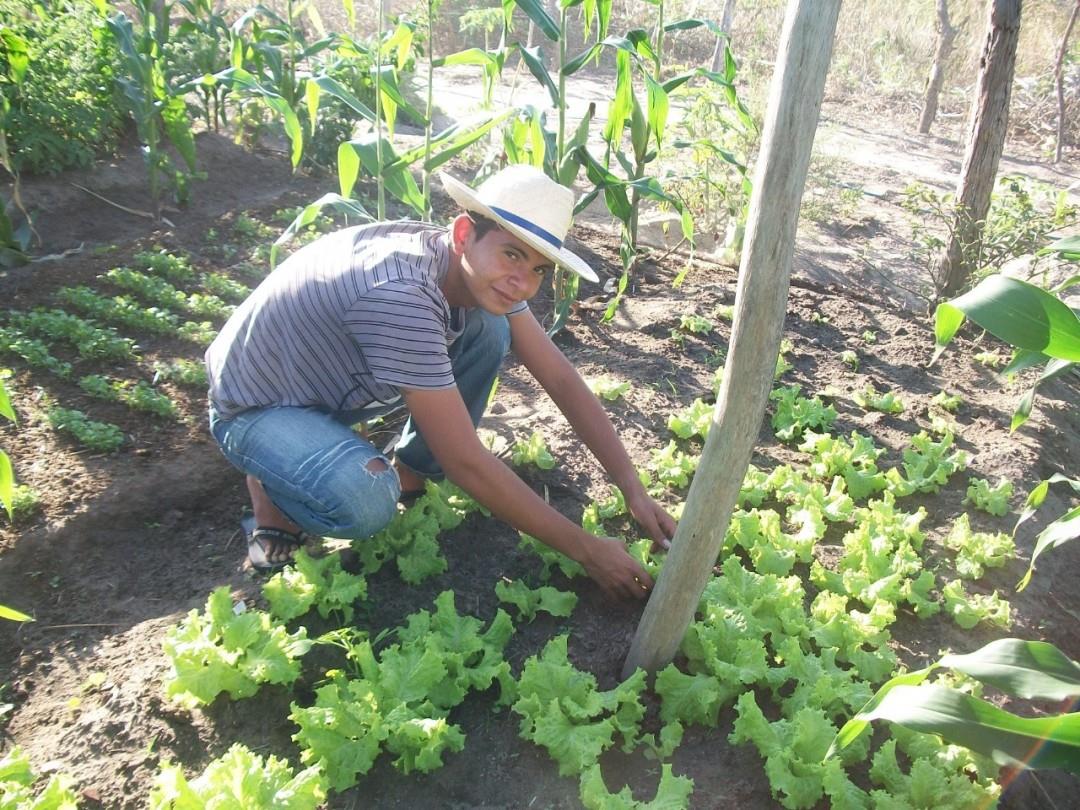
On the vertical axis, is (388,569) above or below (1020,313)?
below

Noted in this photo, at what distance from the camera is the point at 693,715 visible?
2264mm

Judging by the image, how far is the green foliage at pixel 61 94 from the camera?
5328 mm

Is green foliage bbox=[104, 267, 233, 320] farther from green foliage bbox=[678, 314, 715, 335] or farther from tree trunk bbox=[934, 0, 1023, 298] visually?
tree trunk bbox=[934, 0, 1023, 298]

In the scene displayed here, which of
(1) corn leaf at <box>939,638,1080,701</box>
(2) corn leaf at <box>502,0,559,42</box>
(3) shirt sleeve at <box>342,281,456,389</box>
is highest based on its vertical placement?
(2) corn leaf at <box>502,0,559,42</box>

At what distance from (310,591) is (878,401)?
3022mm

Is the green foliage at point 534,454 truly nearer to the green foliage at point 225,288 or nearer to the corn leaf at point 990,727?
the corn leaf at point 990,727

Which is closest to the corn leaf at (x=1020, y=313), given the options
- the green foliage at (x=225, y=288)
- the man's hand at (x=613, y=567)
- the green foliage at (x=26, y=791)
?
the man's hand at (x=613, y=567)

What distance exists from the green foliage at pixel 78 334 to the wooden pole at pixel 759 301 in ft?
10.4

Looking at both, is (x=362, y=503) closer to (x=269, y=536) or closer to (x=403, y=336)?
(x=269, y=536)

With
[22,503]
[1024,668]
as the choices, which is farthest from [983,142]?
[22,503]

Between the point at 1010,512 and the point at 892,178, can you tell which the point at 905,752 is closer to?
the point at 1010,512

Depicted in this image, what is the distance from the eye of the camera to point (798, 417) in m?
3.88

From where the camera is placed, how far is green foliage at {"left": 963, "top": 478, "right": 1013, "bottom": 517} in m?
3.27

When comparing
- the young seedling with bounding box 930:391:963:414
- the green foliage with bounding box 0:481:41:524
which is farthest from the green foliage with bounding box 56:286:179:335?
the young seedling with bounding box 930:391:963:414
